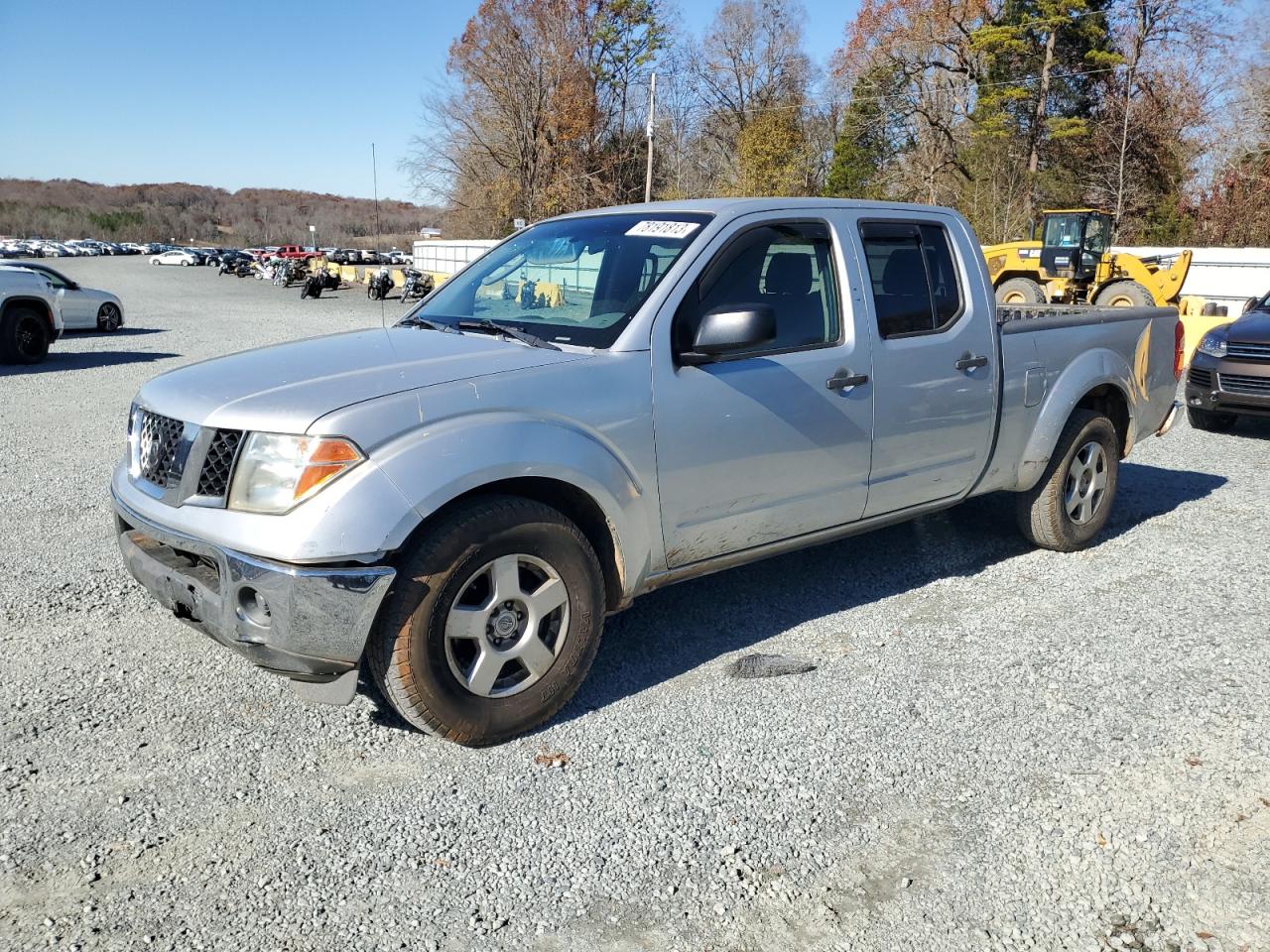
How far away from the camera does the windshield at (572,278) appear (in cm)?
405

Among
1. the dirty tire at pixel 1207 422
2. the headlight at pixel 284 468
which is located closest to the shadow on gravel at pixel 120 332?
the dirty tire at pixel 1207 422

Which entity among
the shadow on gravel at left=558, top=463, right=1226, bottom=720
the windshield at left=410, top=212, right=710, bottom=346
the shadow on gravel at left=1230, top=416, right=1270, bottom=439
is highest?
the windshield at left=410, top=212, right=710, bottom=346

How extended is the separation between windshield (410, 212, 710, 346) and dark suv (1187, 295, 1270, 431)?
773 centimetres

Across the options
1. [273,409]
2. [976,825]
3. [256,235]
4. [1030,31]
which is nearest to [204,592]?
[273,409]

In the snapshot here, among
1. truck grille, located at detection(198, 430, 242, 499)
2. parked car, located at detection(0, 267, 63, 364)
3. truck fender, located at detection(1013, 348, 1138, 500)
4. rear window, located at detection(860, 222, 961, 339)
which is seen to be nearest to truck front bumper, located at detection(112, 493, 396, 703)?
truck grille, located at detection(198, 430, 242, 499)

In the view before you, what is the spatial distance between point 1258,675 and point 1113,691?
0.70 metres

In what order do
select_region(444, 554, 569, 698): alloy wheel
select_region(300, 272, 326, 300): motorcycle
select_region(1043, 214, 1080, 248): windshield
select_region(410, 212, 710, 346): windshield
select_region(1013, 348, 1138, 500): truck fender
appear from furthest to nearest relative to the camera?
select_region(300, 272, 326, 300): motorcycle → select_region(1043, 214, 1080, 248): windshield → select_region(1013, 348, 1138, 500): truck fender → select_region(410, 212, 710, 346): windshield → select_region(444, 554, 569, 698): alloy wheel

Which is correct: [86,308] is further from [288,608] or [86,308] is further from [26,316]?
[288,608]

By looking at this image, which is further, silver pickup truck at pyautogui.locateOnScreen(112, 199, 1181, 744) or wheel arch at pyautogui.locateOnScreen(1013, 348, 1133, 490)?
wheel arch at pyautogui.locateOnScreen(1013, 348, 1133, 490)

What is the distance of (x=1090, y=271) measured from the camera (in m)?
20.8

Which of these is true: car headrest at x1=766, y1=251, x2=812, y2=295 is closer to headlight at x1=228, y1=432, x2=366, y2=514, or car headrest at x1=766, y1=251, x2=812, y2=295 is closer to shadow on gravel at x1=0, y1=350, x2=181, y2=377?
headlight at x1=228, y1=432, x2=366, y2=514

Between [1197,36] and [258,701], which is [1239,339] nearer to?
[258,701]

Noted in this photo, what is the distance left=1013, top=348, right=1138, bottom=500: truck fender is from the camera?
5473 mm

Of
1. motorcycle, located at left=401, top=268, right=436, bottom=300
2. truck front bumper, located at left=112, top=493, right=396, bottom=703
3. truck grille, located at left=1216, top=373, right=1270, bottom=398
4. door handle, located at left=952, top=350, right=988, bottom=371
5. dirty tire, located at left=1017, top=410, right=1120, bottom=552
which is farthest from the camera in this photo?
motorcycle, located at left=401, top=268, right=436, bottom=300
